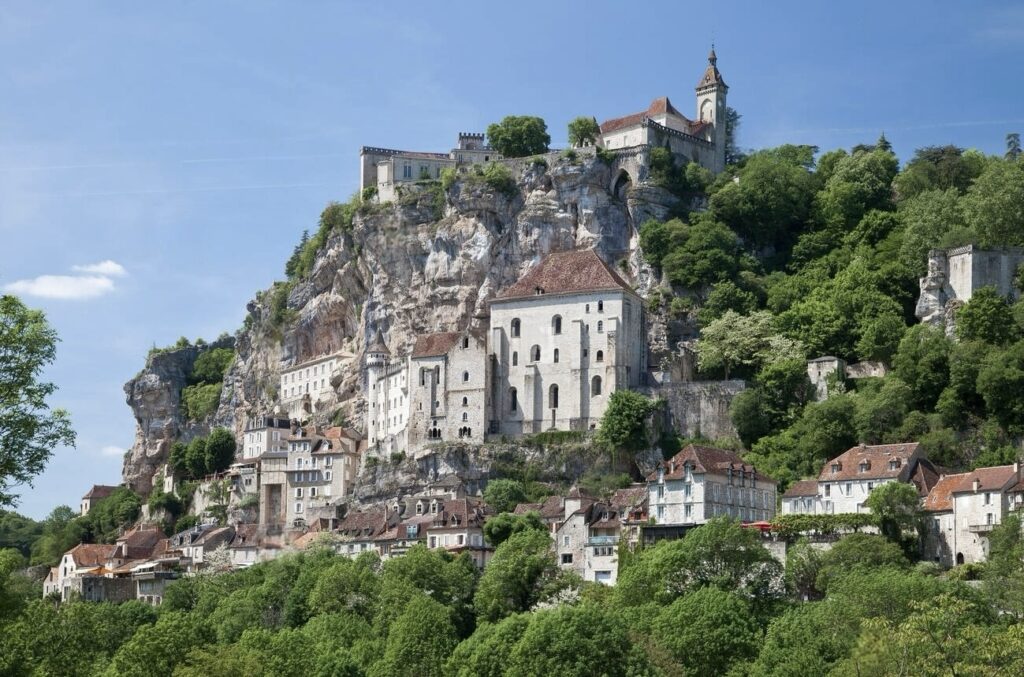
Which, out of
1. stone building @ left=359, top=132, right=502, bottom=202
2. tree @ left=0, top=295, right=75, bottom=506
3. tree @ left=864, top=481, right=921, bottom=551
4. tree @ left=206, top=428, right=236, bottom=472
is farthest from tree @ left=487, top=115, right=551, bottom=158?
tree @ left=0, top=295, right=75, bottom=506

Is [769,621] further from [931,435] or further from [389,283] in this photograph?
[389,283]

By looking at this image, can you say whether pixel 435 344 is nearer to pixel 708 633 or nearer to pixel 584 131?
pixel 584 131

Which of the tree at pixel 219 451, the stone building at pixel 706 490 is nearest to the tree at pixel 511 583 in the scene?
the stone building at pixel 706 490

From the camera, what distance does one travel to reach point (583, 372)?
88812mm

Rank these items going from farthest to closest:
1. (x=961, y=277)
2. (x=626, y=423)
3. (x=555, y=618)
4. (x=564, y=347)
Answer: (x=564, y=347) < (x=961, y=277) < (x=626, y=423) < (x=555, y=618)

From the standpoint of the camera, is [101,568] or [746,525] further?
[101,568]

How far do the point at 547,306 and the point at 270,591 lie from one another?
23.1m

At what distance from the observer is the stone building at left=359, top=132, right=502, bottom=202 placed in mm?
109625

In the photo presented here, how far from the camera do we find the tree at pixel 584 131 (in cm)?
10862

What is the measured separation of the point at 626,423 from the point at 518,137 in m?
31.2

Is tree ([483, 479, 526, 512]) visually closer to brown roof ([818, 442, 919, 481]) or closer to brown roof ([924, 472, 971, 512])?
brown roof ([818, 442, 919, 481])

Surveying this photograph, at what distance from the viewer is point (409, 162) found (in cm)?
11100

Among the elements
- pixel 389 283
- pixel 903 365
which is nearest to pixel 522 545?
pixel 903 365

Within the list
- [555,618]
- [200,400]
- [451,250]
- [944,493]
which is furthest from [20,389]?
[200,400]
